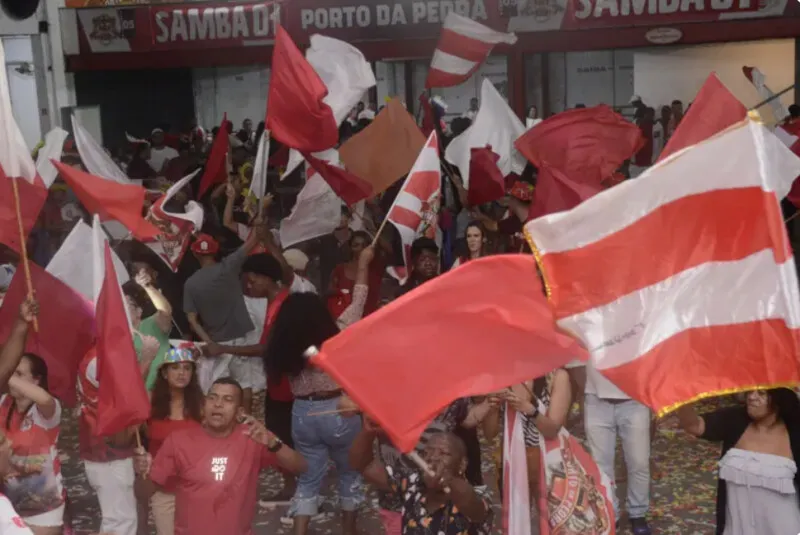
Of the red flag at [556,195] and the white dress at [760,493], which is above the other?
the red flag at [556,195]

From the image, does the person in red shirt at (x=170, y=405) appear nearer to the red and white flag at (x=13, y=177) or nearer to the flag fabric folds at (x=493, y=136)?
the red and white flag at (x=13, y=177)

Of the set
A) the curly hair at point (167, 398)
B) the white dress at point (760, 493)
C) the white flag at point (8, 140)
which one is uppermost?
the white flag at point (8, 140)

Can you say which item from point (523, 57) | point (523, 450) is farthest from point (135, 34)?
point (523, 450)


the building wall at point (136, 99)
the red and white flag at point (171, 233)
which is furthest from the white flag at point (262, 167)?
the building wall at point (136, 99)

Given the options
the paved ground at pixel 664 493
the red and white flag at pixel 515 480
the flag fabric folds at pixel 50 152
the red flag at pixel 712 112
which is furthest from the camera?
the flag fabric folds at pixel 50 152

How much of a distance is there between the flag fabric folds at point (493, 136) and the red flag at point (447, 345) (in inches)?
269

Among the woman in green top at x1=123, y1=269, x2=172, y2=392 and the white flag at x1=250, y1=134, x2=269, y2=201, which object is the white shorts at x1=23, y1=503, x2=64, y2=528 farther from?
the white flag at x1=250, y1=134, x2=269, y2=201

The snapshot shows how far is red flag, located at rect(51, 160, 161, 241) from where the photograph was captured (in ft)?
22.6

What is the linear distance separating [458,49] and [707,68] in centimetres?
894

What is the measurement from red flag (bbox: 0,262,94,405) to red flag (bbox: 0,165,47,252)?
212mm

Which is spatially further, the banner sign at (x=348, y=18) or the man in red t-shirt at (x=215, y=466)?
the banner sign at (x=348, y=18)

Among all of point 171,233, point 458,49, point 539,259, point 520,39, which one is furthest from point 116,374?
point 520,39

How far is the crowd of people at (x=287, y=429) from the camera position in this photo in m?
5.18

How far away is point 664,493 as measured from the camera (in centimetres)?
763
